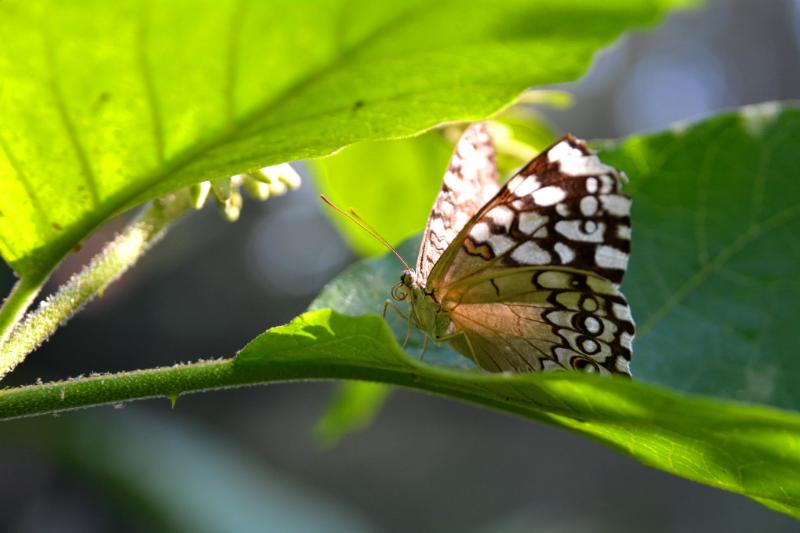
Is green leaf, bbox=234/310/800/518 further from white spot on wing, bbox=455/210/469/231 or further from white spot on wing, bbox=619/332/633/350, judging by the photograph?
white spot on wing, bbox=455/210/469/231

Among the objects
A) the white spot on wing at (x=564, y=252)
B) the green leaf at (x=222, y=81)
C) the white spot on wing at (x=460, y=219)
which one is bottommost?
the green leaf at (x=222, y=81)

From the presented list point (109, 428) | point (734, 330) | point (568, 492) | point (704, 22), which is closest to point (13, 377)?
point (109, 428)

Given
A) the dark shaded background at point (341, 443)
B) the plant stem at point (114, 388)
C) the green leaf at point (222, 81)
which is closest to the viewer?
the green leaf at point (222, 81)

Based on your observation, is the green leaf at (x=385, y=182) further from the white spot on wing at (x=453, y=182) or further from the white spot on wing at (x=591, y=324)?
the white spot on wing at (x=591, y=324)

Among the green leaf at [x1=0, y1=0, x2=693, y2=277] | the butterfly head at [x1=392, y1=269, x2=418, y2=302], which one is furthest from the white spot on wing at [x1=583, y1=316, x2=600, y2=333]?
the green leaf at [x1=0, y1=0, x2=693, y2=277]

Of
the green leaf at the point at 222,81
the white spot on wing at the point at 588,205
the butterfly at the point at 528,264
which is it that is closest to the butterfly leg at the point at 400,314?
the butterfly at the point at 528,264

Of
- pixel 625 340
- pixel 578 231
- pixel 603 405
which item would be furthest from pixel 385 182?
pixel 603 405
